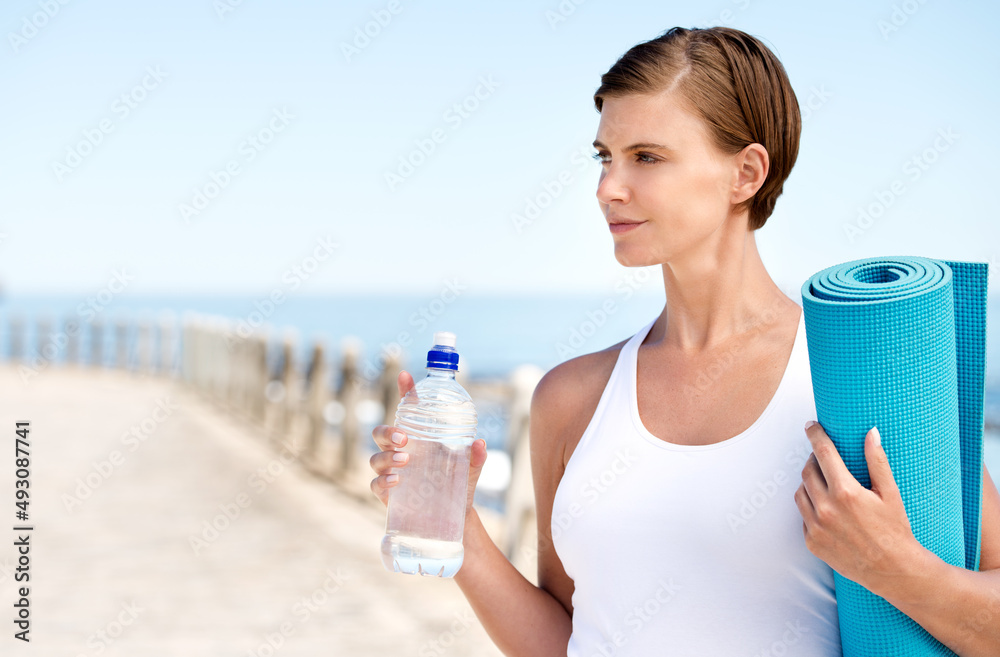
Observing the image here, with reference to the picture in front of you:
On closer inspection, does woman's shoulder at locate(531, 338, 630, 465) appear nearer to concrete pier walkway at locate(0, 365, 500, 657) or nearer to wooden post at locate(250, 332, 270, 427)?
concrete pier walkway at locate(0, 365, 500, 657)

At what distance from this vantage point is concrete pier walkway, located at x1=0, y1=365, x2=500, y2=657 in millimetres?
5855

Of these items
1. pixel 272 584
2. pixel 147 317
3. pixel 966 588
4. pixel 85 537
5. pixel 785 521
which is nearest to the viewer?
pixel 966 588

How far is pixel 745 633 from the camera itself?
6.26ft

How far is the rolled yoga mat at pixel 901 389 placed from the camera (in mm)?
1555

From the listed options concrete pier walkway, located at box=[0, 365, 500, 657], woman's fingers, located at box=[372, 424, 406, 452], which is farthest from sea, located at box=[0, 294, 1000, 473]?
concrete pier walkway, located at box=[0, 365, 500, 657]

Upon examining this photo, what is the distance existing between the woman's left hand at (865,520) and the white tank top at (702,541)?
298mm

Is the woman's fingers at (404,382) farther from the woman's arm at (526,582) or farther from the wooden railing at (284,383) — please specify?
the wooden railing at (284,383)

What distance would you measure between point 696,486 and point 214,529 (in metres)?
7.41

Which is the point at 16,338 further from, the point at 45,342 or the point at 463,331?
the point at 463,331

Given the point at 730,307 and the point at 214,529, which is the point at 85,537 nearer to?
the point at 214,529

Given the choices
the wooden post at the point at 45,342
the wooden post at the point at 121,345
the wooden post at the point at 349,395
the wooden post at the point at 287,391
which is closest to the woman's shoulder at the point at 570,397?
the wooden post at the point at 349,395

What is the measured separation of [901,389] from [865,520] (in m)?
0.24

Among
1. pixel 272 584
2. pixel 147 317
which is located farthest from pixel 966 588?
pixel 147 317

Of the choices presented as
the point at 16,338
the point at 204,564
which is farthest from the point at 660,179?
the point at 16,338
